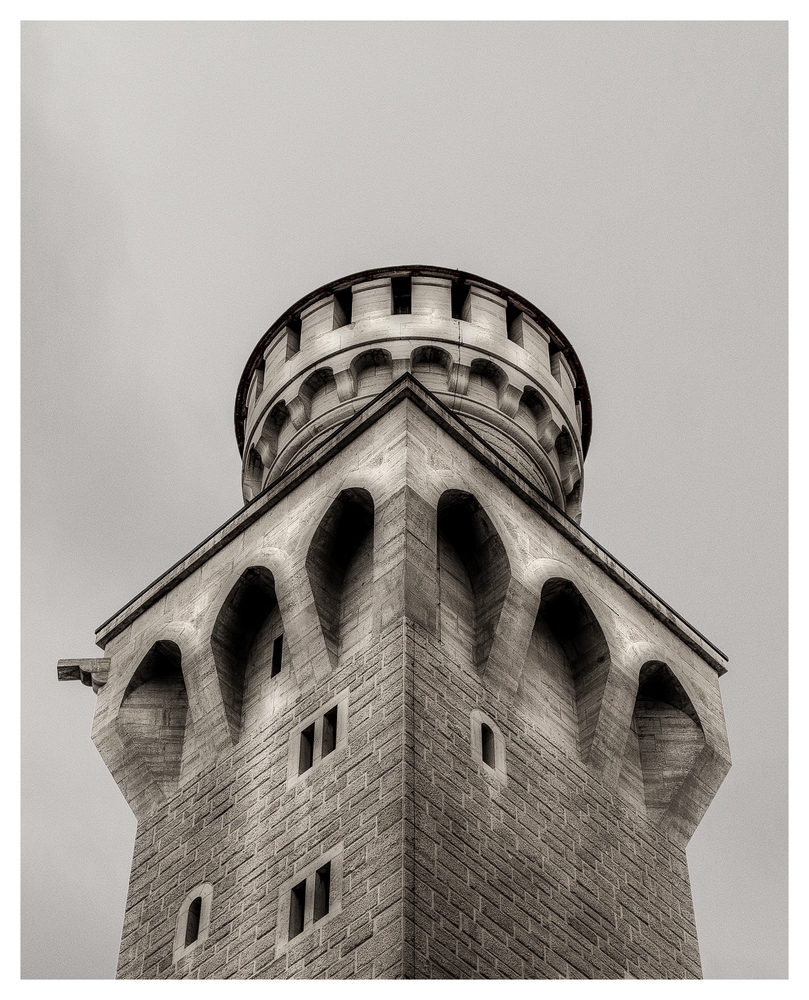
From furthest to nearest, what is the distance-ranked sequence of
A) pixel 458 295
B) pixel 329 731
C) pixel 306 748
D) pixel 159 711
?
1. pixel 458 295
2. pixel 159 711
3. pixel 306 748
4. pixel 329 731

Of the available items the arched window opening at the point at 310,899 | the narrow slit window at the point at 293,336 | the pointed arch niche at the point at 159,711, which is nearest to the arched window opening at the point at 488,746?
the arched window opening at the point at 310,899

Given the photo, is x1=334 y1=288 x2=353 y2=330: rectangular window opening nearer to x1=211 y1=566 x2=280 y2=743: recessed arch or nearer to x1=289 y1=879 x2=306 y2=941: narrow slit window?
x1=211 y1=566 x2=280 y2=743: recessed arch

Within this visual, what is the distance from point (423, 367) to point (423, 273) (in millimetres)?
2454

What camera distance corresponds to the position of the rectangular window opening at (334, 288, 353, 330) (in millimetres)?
31455

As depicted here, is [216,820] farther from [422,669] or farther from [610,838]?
[610,838]

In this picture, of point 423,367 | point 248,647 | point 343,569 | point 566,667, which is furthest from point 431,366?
point 248,647

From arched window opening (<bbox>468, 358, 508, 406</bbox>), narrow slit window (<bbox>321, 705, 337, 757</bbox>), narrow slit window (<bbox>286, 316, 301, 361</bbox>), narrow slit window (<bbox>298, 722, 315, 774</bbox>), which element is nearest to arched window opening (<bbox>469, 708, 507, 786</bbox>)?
narrow slit window (<bbox>321, 705, 337, 757</bbox>)

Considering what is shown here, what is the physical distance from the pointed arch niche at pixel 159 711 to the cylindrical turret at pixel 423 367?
526 centimetres

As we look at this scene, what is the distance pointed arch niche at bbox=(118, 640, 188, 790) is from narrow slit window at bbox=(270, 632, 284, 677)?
1627mm

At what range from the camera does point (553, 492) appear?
100 ft

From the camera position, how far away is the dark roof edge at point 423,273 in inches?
1250

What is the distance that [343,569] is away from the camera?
24719mm

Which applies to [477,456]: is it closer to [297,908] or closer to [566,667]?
[566,667]

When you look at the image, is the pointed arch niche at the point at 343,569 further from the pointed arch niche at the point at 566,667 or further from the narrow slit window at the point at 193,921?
the narrow slit window at the point at 193,921
